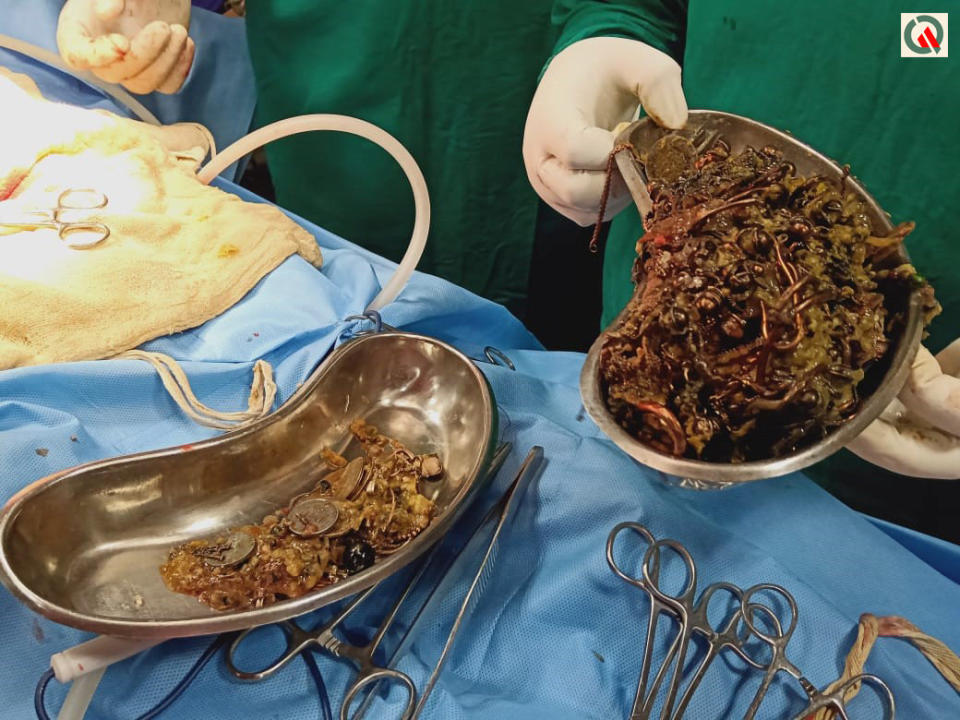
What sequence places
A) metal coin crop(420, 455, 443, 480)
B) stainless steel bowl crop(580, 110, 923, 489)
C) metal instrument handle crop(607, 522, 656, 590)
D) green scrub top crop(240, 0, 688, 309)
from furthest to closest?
green scrub top crop(240, 0, 688, 309), metal coin crop(420, 455, 443, 480), metal instrument handle crop(607, 522, 656, 590), stainless steel bowl crop(580, 110, 923, 489)

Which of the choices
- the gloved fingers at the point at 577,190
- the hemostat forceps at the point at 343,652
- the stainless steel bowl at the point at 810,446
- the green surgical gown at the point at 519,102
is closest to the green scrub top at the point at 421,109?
the green surgical gown at the point at 519,102

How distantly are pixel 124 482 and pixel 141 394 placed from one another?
0.60 ft

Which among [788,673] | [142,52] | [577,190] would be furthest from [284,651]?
[142,52]

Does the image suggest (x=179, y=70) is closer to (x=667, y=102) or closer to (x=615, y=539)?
(x=667, y=102)

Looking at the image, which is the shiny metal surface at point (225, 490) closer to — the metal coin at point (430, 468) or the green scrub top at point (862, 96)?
the metal coin at point (430, 468)

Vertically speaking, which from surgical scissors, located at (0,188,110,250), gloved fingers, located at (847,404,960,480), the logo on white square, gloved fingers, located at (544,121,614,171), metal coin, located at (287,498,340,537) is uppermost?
the logo on white square

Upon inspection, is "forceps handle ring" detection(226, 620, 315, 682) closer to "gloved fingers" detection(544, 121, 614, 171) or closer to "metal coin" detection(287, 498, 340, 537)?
"metal coin" detection(287, 498, 340, 537)

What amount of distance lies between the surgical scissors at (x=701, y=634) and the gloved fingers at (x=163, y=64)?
117 centimetres

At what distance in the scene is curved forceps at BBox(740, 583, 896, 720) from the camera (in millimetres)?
698

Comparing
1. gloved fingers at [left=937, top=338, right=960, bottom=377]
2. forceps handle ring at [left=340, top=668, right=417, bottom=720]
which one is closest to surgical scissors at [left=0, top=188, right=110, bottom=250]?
forceps handle ring at [left=340, top=668, right=417, bottom=720]

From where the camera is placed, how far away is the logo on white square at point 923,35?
77cm

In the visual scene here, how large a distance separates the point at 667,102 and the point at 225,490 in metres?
0.78

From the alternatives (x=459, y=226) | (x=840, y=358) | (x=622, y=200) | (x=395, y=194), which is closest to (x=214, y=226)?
(x=395, y=194)

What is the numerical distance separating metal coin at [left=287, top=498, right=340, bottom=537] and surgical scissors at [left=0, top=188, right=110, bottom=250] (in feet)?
2.11
